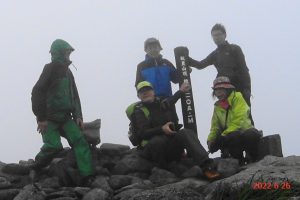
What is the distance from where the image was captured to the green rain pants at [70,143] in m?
9.56

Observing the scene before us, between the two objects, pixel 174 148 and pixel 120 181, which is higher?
pixel 174 148

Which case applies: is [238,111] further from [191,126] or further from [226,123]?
[191,126]

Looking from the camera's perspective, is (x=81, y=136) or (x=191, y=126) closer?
(x=81, y=136)

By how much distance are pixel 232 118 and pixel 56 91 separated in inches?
132

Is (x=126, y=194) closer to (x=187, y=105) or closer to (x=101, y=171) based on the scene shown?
(x=101, y=171)

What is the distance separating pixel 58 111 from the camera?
32.7 ft

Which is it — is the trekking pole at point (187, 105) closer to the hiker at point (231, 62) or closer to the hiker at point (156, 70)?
the hiker at point (156, 70)

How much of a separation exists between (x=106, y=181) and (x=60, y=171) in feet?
3.21

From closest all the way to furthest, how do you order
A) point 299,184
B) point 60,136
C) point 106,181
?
point 299,184 < point 106,181 < point 60,136

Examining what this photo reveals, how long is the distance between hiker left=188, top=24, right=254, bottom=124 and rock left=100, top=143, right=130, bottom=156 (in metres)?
2.64

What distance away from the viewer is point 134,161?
10180 mm

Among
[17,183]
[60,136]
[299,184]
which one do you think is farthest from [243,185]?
[17,183]

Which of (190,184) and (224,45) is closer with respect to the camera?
(190,184)
